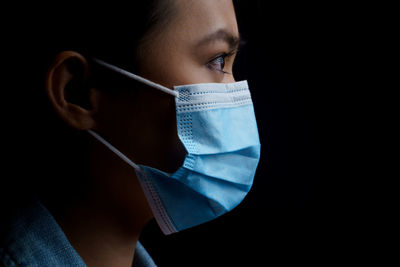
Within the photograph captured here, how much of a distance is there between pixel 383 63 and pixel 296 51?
0.37 metres

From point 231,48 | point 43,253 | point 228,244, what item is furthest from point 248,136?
point 228,244

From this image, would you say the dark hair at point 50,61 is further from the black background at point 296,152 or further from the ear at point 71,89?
the black background at point 296,152

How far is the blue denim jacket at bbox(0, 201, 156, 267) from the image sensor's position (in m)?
0.91

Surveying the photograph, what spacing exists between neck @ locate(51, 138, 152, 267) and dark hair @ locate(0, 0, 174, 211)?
0.05 m

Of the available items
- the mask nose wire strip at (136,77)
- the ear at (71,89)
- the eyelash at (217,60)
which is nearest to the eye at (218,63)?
the eyelash at (217,60)

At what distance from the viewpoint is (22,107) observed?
3.29 feet

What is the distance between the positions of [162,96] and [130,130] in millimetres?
118

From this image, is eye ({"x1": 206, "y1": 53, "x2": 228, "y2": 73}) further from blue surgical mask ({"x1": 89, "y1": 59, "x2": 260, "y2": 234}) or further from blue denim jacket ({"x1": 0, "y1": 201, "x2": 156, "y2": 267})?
blue denim jacket ({"x1": 0, "y1": 201, "x2": 156, "y2": 267})

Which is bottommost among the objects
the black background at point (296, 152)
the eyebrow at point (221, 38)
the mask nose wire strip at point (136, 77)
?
the black background at point (296, 152)

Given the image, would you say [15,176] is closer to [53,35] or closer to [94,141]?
[94,141]

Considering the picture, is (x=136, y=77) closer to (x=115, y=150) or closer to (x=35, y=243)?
(x=115, y=150)

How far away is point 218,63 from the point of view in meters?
1.03

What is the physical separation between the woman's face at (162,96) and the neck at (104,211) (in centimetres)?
6

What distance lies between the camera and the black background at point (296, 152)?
1.66 meters
